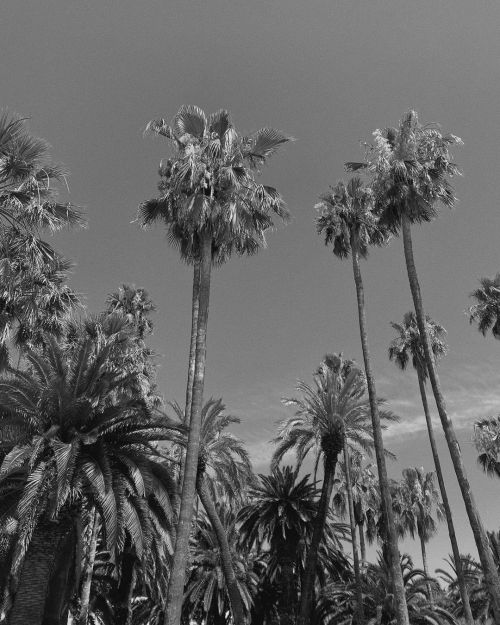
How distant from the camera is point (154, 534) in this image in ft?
50.7

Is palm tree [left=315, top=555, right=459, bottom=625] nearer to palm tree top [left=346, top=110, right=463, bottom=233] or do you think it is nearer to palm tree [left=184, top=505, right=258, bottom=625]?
palm tree [left=184, top=505, right=258, bottom=625]

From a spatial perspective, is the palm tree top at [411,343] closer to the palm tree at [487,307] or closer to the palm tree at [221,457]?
the palm tree at [487,307]

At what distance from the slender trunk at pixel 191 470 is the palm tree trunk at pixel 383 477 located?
10.4 metres

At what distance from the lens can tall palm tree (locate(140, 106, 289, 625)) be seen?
Result: 17.7 metres

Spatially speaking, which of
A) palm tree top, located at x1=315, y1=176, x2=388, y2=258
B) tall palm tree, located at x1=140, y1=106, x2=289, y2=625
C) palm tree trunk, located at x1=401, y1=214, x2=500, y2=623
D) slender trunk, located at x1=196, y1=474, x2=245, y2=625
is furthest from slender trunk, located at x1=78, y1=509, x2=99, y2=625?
palm tree top, located at x1=315, y1=176, x2=388, y2=258

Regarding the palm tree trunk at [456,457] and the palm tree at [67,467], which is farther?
the palm tree trunk at [456,457]

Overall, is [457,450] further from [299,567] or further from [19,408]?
[299,567]

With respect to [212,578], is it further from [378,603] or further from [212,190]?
[212,190]

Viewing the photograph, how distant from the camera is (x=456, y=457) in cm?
1731

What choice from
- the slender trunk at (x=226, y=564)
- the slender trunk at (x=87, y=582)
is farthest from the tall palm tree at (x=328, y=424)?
the slender trunk at (x=87, y=582)

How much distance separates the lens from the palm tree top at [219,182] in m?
18.0

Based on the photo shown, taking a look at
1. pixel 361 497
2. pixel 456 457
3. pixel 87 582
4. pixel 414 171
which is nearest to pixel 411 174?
pixel 414 171

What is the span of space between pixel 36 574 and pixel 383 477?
14.6 m

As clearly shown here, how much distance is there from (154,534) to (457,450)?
1030 cm
